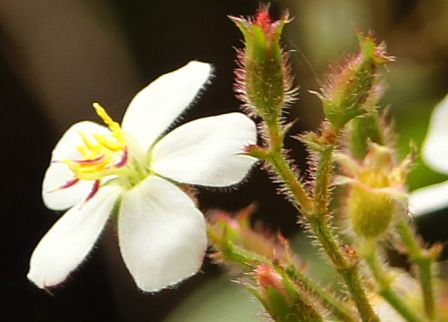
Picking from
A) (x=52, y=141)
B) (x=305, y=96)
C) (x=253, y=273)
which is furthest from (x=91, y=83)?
(x=253, y=273)

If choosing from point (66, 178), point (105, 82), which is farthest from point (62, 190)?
point (105, 82)

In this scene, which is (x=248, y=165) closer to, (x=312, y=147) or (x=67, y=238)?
(x=312, y=147)

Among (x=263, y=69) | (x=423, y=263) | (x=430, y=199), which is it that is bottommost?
(x=430, y=199)

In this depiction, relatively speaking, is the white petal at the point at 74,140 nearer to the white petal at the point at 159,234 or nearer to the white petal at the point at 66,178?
the white petal at the point at 66,178

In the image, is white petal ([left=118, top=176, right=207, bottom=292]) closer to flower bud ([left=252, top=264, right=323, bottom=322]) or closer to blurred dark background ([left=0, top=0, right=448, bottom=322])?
flower bud ([left=252, top=264, right=323, bottom=322])

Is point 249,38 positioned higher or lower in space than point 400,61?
higher

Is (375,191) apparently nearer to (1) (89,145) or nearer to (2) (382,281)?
(2) (382,281)

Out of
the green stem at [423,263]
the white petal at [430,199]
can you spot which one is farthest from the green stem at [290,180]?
the white petal at [430,199]
